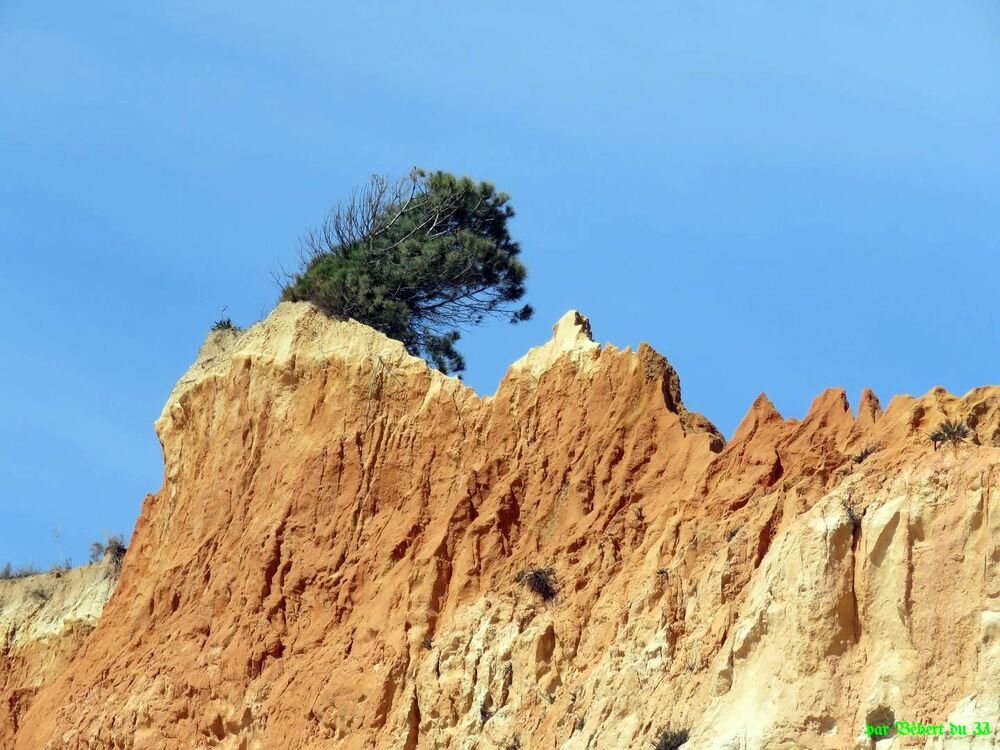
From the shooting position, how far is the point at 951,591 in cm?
1997

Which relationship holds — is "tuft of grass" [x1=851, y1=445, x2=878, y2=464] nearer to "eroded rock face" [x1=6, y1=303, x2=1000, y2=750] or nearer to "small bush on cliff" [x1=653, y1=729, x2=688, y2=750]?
"eroded rock face" [x1=6, y1=303, x2=1000, y2=750]

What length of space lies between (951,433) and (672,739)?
15.3 feet

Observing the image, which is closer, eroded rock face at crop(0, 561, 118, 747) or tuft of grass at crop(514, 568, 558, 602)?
tuft of grass at crop(514, 568, 558, 602)

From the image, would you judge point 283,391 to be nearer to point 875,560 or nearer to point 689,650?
point 689,650

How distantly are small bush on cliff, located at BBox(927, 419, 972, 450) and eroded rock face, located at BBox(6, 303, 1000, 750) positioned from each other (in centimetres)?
25

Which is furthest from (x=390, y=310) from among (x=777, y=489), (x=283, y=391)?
(x=777, y=489)

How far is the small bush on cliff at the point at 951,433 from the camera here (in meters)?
21.3

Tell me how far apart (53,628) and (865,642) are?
18.3 m

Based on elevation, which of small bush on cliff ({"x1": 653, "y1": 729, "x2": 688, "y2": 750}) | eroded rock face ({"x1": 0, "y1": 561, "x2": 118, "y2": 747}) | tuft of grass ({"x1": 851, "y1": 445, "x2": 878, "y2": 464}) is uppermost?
eroded rock face ({"x1": 0, "y1": 561, "x2": 118, "y2": 747})

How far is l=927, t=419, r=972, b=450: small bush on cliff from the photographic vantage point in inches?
838

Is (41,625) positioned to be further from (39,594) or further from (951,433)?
(951,433)

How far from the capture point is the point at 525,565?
25625mm

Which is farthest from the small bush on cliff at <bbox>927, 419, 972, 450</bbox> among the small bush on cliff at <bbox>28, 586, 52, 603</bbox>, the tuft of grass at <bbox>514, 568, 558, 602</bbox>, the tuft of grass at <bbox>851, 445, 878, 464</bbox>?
the small bush on cliff at <bbox>28, 586, 52, 603</bbox>

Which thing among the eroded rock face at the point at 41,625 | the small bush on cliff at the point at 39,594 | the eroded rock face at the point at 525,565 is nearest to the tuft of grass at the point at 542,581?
the eroded rock face at the point at 525,565
